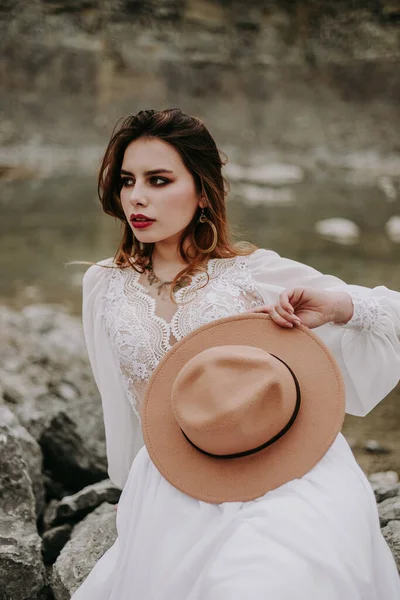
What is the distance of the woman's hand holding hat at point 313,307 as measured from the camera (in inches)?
81.2

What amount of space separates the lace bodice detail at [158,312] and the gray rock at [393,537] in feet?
3.13

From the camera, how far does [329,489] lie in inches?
71.6

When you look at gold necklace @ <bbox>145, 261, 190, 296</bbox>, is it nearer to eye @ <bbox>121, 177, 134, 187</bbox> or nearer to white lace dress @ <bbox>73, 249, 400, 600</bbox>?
white lace dress @ <bbox>73, 249, 400, 600</bbox>

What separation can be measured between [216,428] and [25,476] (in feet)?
3.93

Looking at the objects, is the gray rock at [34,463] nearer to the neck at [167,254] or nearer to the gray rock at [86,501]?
the gray rock at [86,501]

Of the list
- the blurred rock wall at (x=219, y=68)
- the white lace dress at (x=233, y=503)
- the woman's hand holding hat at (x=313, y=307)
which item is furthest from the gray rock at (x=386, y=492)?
the blurred rock wall at (x=219, y=68)

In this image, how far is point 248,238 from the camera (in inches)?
523

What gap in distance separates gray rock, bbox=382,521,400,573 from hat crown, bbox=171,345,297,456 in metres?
0.99

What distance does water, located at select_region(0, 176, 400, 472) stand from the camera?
875 cm

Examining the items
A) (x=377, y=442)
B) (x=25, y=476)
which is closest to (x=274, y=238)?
(x=377, y=442)

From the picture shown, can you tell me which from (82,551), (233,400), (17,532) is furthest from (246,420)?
(17,532)

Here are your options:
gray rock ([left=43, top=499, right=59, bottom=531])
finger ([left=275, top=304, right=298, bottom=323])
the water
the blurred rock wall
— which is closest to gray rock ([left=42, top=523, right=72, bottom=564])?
gray rock ([left=43, top=499, right=59, bottom=531])

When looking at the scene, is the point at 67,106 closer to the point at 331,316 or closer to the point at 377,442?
the point at 377,442

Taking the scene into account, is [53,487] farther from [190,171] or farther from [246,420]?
[246,420]
